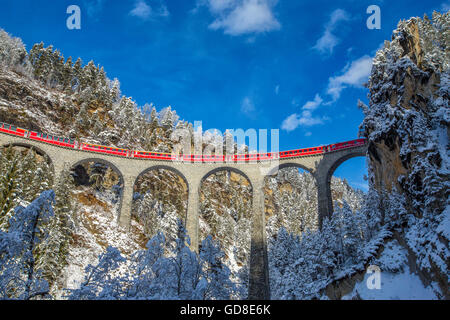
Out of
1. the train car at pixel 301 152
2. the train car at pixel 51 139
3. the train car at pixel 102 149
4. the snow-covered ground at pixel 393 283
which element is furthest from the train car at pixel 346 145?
the train car at pixel 51 139

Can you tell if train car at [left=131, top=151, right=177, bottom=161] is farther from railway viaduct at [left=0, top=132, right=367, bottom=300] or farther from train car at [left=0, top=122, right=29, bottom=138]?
train car at [left=0, top=122, right=29, bottom=138]

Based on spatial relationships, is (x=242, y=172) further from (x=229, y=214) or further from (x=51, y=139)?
(x=229, y=214)

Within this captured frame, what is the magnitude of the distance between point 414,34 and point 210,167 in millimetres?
25015

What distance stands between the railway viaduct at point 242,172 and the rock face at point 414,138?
533 centimetres

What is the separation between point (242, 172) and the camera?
37219 mm

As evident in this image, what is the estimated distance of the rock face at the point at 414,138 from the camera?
63.0 feet

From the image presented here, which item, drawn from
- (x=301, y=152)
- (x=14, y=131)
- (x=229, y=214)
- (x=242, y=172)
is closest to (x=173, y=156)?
(x=242, y=172)

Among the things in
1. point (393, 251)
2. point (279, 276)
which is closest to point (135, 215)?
point (279, 276)

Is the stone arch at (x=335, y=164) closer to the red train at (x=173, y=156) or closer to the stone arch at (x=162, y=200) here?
the red train at (x=173, y=156)

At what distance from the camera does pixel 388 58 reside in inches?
1155

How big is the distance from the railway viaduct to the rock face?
533cm

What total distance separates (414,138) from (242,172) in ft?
61.5

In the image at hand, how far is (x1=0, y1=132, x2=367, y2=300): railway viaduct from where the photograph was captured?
1254 inches
